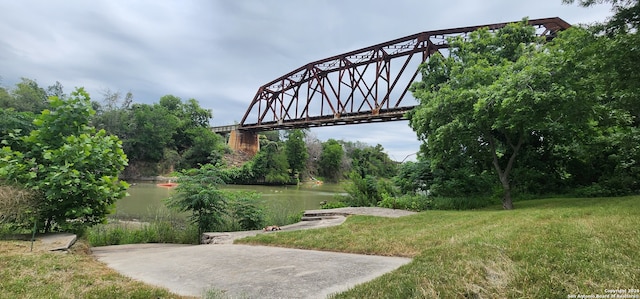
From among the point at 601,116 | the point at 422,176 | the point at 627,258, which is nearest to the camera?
the point at 627,258

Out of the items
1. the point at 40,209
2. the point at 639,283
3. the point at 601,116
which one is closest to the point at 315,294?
the point at 639,283

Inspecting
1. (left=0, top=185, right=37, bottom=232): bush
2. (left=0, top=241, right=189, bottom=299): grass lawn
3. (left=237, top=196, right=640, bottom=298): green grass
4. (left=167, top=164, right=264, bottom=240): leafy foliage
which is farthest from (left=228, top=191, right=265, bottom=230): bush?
(left=0, top=241, right=189, bottom=299): grass lawn

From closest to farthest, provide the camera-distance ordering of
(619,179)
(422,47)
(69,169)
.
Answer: (69,169), (619,179), (422,47)

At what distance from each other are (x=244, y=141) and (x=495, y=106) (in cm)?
4984

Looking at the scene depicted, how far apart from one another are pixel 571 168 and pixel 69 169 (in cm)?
1516

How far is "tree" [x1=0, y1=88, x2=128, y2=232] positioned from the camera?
16.2 ft

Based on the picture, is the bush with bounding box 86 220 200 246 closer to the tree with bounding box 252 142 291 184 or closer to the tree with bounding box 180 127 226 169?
the tree with bounding box 252 142 291 184

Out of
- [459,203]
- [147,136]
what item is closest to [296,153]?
[147,136]

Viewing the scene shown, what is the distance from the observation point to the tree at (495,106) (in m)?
8.23

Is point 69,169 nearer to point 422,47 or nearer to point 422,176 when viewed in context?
point 422,176

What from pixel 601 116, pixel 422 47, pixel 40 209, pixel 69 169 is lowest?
pixel 40 209

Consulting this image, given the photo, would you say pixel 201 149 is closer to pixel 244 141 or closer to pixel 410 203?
pixel 244 141

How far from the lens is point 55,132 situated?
18.1ft

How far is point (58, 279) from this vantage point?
10.2 ft
